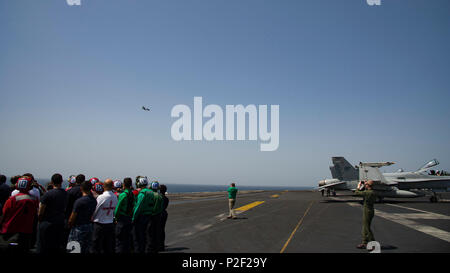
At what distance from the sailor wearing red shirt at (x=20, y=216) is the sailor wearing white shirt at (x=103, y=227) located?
4.49 feet

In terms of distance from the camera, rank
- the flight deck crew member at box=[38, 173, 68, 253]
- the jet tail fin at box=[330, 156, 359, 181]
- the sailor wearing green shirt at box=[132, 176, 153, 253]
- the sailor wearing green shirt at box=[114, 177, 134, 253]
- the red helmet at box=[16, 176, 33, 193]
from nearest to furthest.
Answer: the flight deck crew member at box=[38, 173, 68, 253] < the red helmet at box=[16, 176, 33, 193] < the sailor wearing green shirt at box=[114, 177, 134, 253] < the sailor wearing green shirt at box=[132, 176, 153, 253] < the jet tail fin at box=[330, 156, 359, 181]

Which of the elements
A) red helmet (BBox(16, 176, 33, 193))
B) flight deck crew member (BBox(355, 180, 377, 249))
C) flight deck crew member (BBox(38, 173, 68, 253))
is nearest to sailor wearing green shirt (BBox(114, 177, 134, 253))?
flight deck crew member (BBox(38, 173, 68, 253))

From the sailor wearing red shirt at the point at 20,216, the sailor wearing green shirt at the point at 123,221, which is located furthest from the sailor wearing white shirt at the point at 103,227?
the sailor wearing red shirt at the point at 20,216

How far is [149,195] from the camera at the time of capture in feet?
24.6

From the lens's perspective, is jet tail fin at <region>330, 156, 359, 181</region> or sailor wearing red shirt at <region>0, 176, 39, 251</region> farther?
jet tail fin at <region>330, 156, 359, 181</region>

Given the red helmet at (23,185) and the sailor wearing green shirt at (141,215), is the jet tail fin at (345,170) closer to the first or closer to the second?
the sailor wearing green shirt at (141,215)

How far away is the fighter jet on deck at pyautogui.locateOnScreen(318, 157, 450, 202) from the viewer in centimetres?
2859

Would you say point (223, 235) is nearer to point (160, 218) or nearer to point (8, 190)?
point (160, 218)

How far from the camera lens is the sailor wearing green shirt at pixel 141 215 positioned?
712 cm

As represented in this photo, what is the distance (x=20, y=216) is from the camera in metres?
5.72

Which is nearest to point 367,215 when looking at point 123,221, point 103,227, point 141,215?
point 141,215

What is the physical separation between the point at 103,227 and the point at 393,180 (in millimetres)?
34596

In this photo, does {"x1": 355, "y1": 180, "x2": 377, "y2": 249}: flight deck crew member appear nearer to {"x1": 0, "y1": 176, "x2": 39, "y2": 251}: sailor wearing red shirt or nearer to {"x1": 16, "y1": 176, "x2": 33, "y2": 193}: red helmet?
{"x1": 0, "y1": 176, "x2": 39, "y2": 251}: sailor wearing red shirt

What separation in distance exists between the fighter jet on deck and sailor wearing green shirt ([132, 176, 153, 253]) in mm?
25718
